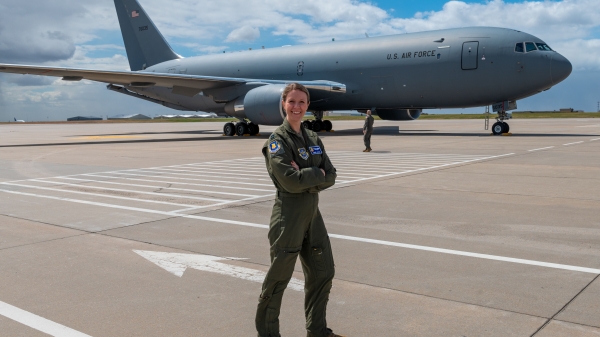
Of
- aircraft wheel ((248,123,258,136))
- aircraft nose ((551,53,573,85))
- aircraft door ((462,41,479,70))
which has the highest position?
aircraft door ((462,41,479,70))

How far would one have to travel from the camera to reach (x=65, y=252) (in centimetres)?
522

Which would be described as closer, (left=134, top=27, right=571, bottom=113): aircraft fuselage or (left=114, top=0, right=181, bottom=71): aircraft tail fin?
(left=134, top=27, right=571, bottom=113): aircraft fuselage

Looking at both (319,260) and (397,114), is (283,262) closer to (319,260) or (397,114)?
(319,260)

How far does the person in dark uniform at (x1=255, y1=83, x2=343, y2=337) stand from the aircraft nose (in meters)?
20.3

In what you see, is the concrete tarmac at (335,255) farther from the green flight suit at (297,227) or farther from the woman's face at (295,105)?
the woman's face at (295,105)

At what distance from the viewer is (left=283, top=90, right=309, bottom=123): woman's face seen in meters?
3.15

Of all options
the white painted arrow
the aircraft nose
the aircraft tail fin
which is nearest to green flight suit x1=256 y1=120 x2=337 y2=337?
the white painted arrow

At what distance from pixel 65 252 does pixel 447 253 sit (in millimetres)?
3544

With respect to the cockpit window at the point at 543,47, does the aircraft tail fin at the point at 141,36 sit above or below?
above

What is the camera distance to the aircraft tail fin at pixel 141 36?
33.1 meters

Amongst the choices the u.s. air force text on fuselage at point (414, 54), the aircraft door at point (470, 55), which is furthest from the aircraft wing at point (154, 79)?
the aircraft door at point (470, 55)

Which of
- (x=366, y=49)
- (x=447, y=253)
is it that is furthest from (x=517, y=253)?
(x=366, y=49)

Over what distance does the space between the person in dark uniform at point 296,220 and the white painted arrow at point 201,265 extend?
3.25 feet

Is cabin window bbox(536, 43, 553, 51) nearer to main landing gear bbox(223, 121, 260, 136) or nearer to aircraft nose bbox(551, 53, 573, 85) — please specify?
aircraft nose bbox(551, 53, 573, 85)
